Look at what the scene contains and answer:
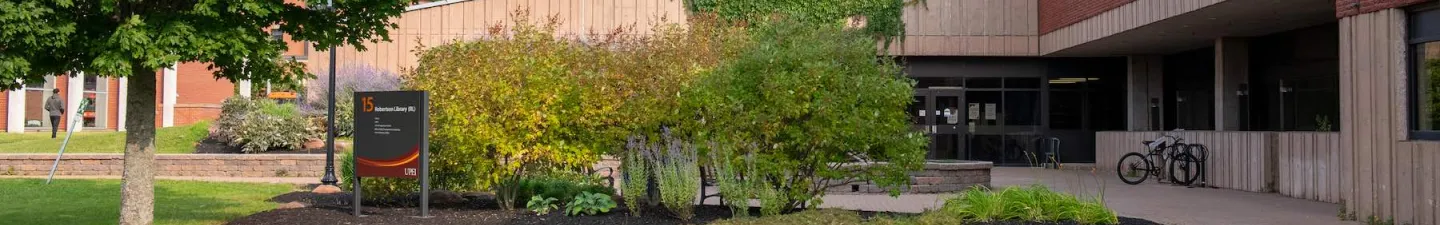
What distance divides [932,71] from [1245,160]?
10.0m

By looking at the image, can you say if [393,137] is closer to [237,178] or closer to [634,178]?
[634,178]

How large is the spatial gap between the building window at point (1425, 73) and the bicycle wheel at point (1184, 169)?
693 cm

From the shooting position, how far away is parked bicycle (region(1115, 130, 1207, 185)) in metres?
17.7

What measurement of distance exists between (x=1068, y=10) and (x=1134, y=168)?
165 inches

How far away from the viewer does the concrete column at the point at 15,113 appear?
33344mm

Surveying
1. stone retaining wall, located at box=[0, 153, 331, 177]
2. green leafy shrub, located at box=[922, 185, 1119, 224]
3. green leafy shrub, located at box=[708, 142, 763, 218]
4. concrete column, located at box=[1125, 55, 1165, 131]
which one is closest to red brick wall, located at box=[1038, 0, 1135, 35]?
concrete column, located at box=[1125, 55, 1165, 131]

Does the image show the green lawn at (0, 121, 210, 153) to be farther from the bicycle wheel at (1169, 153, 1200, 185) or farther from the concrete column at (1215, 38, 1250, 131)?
the concrete column at (1215, 38, 1250, 131)

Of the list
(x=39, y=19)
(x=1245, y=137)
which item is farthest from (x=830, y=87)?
(x=1245, y=137)

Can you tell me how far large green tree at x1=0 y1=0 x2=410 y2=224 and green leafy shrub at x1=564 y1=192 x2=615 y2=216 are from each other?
2.13 metres

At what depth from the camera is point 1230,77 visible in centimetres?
2041

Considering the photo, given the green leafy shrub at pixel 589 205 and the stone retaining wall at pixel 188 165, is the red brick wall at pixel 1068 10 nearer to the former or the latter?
the green leafy shrub at pixel 589 205

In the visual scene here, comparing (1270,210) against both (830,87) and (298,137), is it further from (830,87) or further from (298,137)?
(298,137)

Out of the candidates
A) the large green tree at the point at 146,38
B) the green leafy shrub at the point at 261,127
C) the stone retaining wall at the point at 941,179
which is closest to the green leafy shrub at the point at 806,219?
the large green tree at the point at 146,38

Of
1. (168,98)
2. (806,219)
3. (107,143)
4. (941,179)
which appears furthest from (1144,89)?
(168,98)
